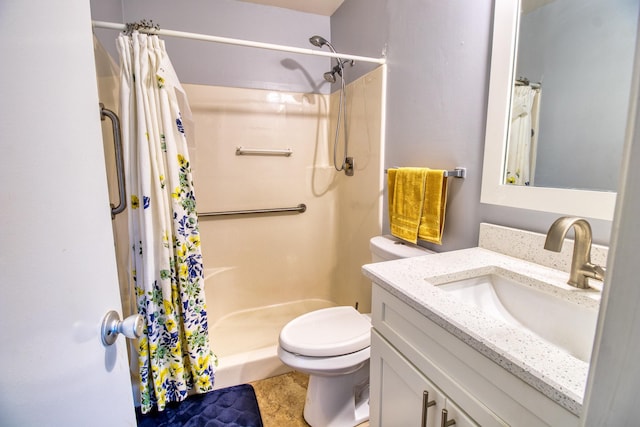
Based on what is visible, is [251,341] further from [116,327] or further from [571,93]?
[571,93]

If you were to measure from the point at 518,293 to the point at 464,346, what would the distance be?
389 millimetres

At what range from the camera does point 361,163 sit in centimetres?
190

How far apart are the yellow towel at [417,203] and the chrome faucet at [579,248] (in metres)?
0.49

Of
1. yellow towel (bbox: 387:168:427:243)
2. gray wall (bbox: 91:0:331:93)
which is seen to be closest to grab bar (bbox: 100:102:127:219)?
gray wall (bbox: 91:0:331:93)

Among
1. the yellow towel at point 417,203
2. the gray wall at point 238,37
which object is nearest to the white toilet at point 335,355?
the yellow towel at point 417,203

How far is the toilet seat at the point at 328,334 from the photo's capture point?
1.22 m

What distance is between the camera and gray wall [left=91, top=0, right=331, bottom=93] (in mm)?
1893

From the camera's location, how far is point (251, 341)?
1.90 metres

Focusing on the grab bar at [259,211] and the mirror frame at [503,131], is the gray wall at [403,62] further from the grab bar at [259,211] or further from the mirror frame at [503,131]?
the grab bar at [259,211]

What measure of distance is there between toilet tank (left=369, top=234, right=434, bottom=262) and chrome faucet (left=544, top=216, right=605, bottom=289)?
1.90ft

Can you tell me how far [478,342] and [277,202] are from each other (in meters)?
1.85

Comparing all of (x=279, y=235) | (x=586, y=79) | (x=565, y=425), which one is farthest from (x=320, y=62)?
(x=565, y=425)

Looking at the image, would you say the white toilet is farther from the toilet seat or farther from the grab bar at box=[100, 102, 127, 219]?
the grab bar at box=[100, 102, 127, 219]

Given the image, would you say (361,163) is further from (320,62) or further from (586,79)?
(586,79)
